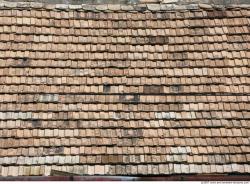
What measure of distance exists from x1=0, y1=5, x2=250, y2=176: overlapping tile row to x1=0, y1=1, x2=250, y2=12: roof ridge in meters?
0.07

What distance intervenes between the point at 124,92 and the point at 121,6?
170 centimetres

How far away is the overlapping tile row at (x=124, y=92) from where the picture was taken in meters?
6.03

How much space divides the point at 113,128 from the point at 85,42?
159 centimetres

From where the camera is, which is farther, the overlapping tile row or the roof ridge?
the roof ridge

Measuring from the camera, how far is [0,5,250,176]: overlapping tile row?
6.03 m

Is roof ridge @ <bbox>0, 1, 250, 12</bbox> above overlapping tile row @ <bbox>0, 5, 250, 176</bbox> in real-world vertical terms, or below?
above

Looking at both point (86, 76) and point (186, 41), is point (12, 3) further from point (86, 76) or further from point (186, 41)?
point (186, 41)

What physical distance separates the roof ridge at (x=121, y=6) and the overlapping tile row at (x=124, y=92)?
0.07 m

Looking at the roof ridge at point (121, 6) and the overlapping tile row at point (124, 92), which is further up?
the roof ridge at point (121, 6)

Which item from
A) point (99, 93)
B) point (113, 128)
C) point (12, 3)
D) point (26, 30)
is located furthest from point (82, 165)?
point (12, 3)

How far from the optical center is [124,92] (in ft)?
21.7

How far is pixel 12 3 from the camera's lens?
725 centimetres

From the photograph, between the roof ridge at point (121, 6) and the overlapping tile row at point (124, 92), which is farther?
the roof ridge at point (121, 6)

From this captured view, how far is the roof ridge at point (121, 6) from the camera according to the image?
7242 millimetres
